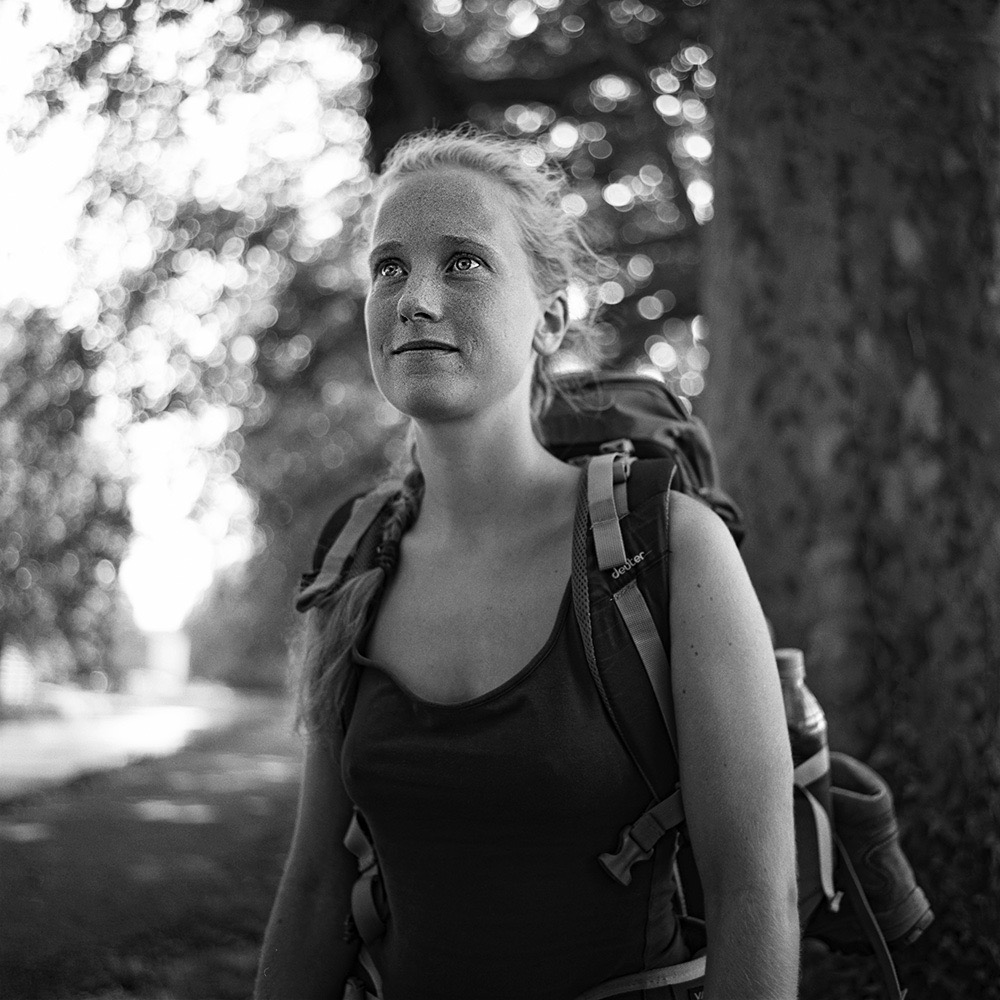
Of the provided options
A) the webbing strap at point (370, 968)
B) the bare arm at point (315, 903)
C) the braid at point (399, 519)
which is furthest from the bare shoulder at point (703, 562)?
the webbing strap at point (370, 968)

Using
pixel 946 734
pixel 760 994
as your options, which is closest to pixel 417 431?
pixel 760 994

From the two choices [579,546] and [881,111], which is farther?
[881,111]

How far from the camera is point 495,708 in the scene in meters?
1.90

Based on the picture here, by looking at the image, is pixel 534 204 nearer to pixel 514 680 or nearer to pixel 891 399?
A: pixel 514 680

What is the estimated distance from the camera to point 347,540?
91.8 inches

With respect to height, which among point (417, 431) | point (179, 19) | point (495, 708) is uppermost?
point (179, 19)

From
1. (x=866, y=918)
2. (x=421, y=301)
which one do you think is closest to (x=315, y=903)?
(x=866, y=918)

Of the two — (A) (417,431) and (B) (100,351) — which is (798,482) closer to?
(A) (417,431)

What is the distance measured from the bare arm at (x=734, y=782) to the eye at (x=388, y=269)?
0.86 m

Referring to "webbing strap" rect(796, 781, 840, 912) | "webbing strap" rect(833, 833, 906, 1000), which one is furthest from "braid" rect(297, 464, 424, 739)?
"webbing strap" rect(833, 833, 906, 1000)

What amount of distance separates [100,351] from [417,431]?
17.9 feet

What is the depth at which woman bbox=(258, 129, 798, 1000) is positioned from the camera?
183 cm

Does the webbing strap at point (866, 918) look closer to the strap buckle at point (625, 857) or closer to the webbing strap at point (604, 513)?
the strap buckle at point (625, 857)

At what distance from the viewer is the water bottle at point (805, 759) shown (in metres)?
2.13
